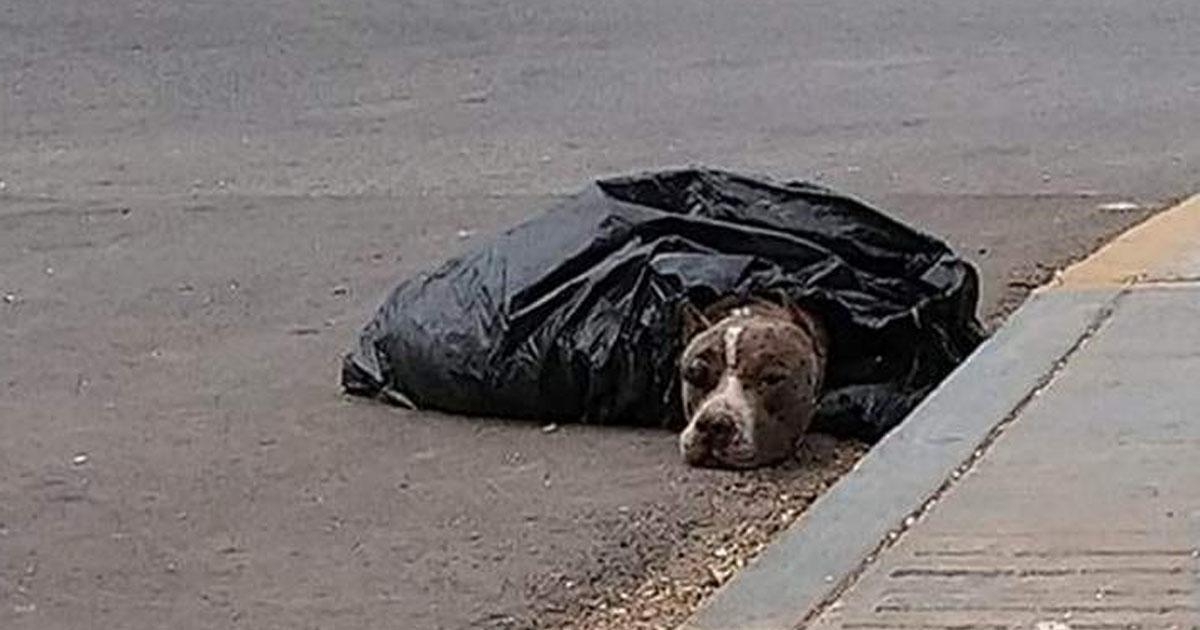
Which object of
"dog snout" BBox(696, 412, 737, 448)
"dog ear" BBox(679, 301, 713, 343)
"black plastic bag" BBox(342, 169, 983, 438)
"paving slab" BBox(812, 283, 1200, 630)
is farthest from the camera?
"black plastic bag" BBox(342, 169, 983, 438)

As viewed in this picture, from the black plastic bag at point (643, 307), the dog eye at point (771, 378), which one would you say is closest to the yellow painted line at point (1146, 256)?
the black plastic bag at point (643, 307)

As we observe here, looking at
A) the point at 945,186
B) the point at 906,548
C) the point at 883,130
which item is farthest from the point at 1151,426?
the point at 883,130

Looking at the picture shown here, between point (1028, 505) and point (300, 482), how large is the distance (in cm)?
183

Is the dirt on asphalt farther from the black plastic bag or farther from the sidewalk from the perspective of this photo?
the sidewalk

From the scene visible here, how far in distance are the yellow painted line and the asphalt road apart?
0.31 metres

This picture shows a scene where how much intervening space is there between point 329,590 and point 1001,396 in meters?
1.73

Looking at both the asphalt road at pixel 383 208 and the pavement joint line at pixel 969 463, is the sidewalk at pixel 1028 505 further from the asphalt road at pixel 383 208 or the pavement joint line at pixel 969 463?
the asphalt road at pixel 383 208

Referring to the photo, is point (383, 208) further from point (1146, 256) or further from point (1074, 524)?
point (1074, 524)

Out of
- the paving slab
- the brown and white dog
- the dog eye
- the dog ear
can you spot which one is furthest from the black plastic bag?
the paving slab

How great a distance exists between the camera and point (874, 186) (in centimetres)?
1102

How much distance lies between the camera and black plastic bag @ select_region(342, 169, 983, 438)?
707cm

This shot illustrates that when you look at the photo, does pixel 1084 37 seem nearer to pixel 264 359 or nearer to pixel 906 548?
pixel 264 359

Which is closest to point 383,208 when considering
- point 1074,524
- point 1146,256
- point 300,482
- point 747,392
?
point 1146,256

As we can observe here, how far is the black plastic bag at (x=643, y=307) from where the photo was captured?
7.07 metres
